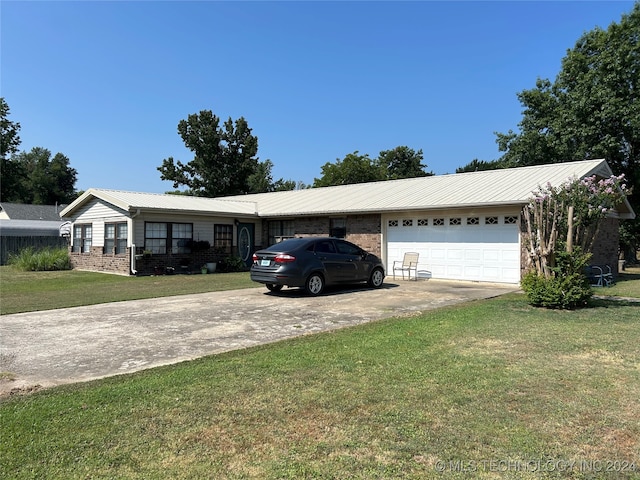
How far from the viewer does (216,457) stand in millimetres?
2980

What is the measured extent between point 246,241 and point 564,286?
1591cm

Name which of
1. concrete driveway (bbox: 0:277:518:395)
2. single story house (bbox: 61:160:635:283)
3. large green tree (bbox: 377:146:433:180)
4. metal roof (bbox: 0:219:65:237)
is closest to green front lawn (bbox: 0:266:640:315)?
concrete driveway (bbox: 0:277:518:395)

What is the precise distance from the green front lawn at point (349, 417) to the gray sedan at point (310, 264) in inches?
215

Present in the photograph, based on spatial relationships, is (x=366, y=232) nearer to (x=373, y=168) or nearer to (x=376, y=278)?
(x=376, y=278)

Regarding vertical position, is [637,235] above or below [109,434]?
above

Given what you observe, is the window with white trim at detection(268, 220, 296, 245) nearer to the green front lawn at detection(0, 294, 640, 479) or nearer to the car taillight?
the car taillight

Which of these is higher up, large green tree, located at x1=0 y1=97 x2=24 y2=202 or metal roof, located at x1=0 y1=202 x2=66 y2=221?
large green tree, located at x1=0 y1=97 x2=24 y2=202

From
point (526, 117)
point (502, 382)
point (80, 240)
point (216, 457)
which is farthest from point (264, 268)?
point (526, 117)

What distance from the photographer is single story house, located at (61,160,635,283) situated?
1448 centimetres

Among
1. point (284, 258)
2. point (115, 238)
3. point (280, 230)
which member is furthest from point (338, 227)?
point (115, 238)

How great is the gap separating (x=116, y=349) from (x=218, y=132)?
42.9 metres

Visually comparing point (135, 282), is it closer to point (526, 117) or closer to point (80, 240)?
point (80, 240)

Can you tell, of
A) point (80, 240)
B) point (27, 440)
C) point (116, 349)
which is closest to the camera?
point (27, 440)

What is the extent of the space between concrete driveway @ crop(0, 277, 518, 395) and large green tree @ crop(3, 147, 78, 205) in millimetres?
63162
